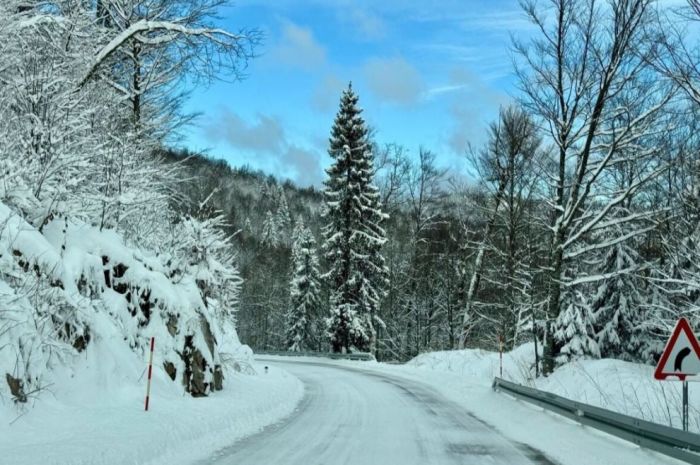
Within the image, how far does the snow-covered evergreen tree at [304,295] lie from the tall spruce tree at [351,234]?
39.7 ft

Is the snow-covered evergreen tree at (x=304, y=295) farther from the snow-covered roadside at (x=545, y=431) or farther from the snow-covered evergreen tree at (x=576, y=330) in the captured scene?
the snow-covered evergreen tree at (x=576, y=330)

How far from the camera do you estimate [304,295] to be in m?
46.6

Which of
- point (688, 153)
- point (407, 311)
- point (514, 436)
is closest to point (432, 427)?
point (514, 436)

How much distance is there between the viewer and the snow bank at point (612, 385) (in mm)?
11000

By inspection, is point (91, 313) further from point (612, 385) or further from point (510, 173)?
point (510, 173)

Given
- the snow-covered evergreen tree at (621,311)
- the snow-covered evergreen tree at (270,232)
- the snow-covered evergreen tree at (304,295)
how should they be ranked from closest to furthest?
the snow-covered evergreen tree at (621,311) < the snow-covered evergreen tree at (304,295) < the snow-covered evergreen tree at (270,232)

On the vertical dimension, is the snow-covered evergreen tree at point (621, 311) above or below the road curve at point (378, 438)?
above

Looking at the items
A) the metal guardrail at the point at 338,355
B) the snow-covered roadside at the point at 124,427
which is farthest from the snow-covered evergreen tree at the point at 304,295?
the snow-covered roadside at the point at 124,427

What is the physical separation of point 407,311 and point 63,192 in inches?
1506

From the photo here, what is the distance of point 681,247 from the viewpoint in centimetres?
1361

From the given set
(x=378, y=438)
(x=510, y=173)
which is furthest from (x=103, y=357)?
(x=510, y=173)

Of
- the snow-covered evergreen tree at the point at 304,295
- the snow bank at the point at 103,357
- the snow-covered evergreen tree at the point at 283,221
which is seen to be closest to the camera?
the snow bank at the point at 103,357

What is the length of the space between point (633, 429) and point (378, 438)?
12.1 feet

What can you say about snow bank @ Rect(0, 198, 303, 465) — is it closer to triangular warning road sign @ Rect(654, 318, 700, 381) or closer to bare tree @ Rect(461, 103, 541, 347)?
triangular warning road sign @ Rect(654, 318, 700, 381)
